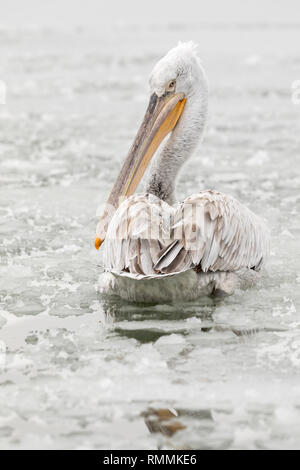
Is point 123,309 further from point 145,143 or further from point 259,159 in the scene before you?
point 259,159

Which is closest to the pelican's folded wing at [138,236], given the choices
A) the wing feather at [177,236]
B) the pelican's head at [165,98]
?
the wing feather at [177,236]

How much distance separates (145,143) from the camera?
14.9 feet

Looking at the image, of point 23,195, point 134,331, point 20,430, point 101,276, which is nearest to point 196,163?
point 23,195

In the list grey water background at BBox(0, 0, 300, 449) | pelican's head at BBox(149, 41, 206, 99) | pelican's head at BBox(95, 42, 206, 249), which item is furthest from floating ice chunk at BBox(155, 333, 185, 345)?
pelican's head at BBox(149, 41, 206, 99)

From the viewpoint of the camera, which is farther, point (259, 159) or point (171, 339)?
point (259, 159)

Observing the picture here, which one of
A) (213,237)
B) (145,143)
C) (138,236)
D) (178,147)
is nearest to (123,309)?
(138,236)

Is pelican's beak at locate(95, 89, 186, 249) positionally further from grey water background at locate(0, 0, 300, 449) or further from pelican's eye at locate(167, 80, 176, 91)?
grey water background at locate(0, 0, 300, 449)

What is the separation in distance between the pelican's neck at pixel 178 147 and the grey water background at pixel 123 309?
0.47 ft

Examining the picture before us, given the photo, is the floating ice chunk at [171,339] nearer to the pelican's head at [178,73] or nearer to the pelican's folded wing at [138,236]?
the pelican's folded wing at [138,236]

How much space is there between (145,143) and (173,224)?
34.5 inches

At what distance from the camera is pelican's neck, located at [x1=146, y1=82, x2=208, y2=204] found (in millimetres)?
4656

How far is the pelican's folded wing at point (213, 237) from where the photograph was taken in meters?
3.73

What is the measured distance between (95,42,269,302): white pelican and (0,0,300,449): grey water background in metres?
0.12
